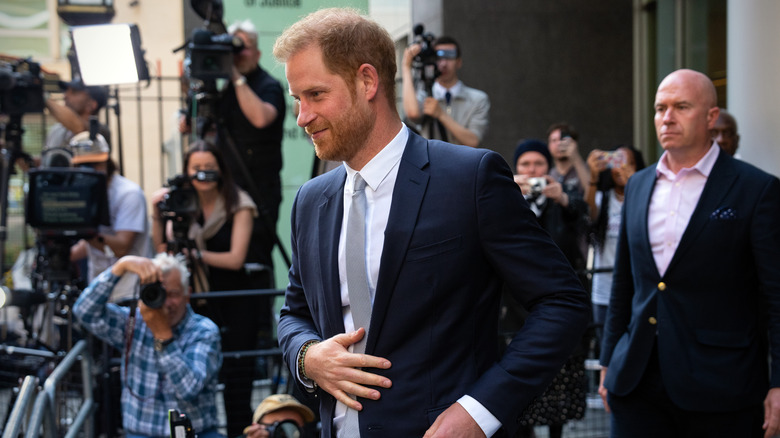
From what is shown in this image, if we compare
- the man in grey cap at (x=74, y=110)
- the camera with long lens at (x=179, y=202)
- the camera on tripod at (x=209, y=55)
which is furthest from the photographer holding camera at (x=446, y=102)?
the man in grey cap at (x=74, y=110)

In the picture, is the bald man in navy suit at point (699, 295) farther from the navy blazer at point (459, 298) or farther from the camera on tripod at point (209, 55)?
the camera on tripod at point (209, 55)

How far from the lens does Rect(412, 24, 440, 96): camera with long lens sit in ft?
19.4

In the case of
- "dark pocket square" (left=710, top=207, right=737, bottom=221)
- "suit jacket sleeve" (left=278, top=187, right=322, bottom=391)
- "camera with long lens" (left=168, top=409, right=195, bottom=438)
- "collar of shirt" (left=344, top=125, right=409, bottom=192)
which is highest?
"collar of shirt" (left=344, top=125, right=409, bottom=192)

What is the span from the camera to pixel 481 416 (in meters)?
2.08

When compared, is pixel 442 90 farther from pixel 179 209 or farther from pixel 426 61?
pixel 179 209

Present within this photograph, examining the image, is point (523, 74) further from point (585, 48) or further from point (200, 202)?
point (200, 202)

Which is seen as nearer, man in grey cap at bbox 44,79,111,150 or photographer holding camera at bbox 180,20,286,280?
photographer holding camera at bbox 180,20,286,280

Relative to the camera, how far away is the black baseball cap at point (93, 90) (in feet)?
21.3

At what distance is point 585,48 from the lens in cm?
872

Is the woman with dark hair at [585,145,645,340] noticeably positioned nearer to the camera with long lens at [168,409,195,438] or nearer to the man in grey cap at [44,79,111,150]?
the camera with long lens at [168,409,195,438]

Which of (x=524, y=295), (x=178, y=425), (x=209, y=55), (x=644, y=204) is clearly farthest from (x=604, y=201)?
(x=524, y=295)

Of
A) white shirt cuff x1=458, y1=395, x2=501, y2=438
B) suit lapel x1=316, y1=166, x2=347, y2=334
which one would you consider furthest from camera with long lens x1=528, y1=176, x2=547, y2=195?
white shirt cuff x1=458, y1=395, x2=501, y2=438

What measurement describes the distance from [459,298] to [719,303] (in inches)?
70.8

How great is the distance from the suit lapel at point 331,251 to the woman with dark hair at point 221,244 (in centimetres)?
302
